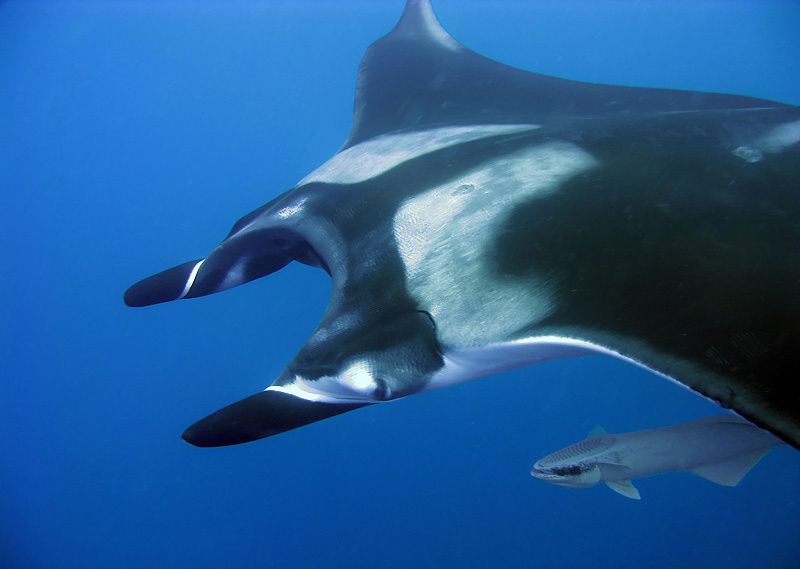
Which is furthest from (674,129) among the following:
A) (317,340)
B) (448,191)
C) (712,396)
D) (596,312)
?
(317,340)

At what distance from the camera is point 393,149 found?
1.56 metres

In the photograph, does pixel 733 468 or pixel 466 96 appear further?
pixel 466 96

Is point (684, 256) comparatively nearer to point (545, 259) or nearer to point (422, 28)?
point (545, 259)

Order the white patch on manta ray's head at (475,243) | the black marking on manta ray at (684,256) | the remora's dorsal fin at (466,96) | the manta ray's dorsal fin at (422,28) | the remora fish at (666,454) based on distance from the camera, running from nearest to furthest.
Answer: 1. the black marking on manta ray at (684,256)
2. the white patch on manta ray's head at (475,243)
3. the remora fish at (666,454)
4. the remora's dorsal fin at (466,96)
5. the manta ray's dorsal fin at (422,28)

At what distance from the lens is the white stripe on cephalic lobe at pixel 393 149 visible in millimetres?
1471

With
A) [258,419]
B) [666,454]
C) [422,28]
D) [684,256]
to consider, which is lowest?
[666,454]

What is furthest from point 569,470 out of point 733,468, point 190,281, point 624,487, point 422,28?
point 422,28

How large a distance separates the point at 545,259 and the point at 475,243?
0.49 feet

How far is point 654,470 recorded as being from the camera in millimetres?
1605

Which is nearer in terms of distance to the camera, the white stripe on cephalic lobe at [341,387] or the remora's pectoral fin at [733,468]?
the white stripe on cephalic lobe at [341,387]

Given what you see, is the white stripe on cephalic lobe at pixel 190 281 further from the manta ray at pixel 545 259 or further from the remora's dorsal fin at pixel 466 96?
the remora's dorsal fin at pixel 466 96

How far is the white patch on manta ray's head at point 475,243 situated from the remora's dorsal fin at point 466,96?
0.44 meters

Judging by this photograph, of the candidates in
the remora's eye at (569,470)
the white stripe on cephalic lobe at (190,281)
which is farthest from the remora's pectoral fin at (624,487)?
the white stripe on cephalic lobe at (190,281)

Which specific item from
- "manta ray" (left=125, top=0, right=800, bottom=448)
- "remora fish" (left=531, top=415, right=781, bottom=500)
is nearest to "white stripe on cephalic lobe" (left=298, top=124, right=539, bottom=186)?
"manta ray" (left=125, top=0, right=800, bottom=448)
